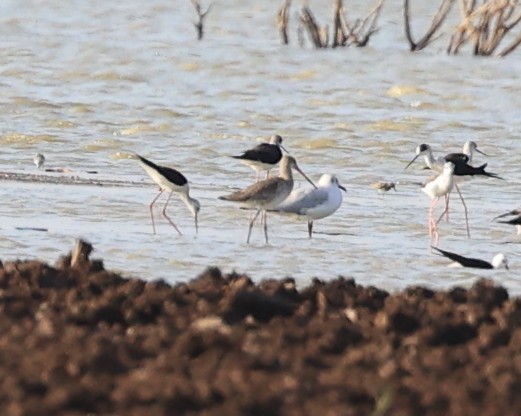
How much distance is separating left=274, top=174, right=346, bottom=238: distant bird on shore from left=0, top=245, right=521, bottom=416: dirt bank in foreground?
470 cm

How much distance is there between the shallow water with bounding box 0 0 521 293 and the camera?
9805 mm

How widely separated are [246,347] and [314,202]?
6.26 m

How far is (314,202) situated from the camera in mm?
10922

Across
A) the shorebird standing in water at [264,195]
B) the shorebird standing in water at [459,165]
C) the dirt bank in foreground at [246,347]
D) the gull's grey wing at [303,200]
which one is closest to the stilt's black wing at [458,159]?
the shorebird standing in water at [459,165]

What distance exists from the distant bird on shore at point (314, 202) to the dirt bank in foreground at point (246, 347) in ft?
15.4

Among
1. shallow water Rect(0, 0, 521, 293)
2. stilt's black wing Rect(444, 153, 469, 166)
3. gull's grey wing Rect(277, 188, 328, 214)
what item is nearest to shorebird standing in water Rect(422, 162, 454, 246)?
shallow water Rect(0, 0, 521, 293)

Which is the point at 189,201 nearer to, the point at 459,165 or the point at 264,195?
the point at 264,195

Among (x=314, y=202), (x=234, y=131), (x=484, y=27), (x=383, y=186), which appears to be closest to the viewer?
(x=314, y=202)

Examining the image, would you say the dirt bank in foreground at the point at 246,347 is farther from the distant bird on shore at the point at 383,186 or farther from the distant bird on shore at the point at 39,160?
the distant bird on shore at the point at 39,160

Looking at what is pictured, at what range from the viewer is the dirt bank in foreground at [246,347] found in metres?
4.04

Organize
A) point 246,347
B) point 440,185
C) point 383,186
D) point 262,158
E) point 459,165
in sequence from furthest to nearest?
point 262,158, point 383,186, point 459,165, point 440,185, point 246,347

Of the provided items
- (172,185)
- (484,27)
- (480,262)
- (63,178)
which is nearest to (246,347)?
(480,262)

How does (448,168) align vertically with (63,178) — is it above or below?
above

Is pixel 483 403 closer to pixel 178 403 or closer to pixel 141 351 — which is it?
pixel 178 403
